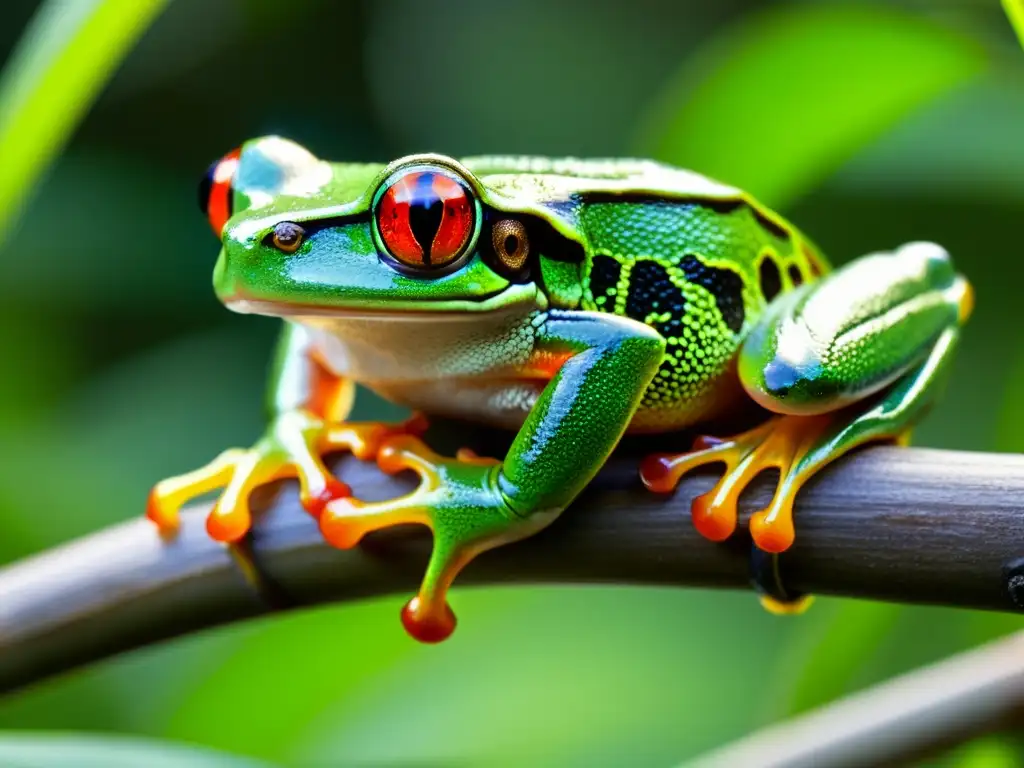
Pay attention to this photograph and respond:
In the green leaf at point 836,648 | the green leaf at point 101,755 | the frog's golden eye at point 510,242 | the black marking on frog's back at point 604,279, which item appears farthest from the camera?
the green leaf at point 836,648

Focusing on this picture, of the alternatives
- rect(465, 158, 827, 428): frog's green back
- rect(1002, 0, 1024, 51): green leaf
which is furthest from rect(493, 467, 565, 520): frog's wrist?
rect(1002, 0, 1024, 51): green leaf

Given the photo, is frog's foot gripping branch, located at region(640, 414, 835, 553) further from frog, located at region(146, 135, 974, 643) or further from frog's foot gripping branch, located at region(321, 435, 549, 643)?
frog's foot gripping branch, located at region(321, 435, 549, 643)

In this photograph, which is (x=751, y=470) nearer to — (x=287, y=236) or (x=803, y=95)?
(x=287, y=236)

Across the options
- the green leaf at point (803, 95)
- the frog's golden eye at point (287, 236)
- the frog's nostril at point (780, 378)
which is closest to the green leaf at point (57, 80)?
the frog's golden eye at point (287, 236)

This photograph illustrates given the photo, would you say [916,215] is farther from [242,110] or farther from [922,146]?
[242,110]

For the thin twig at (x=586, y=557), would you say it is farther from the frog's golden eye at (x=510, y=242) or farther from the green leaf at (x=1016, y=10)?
the green leaf at (x=1016, y=10)

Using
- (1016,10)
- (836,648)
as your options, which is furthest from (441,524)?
(836,648)
